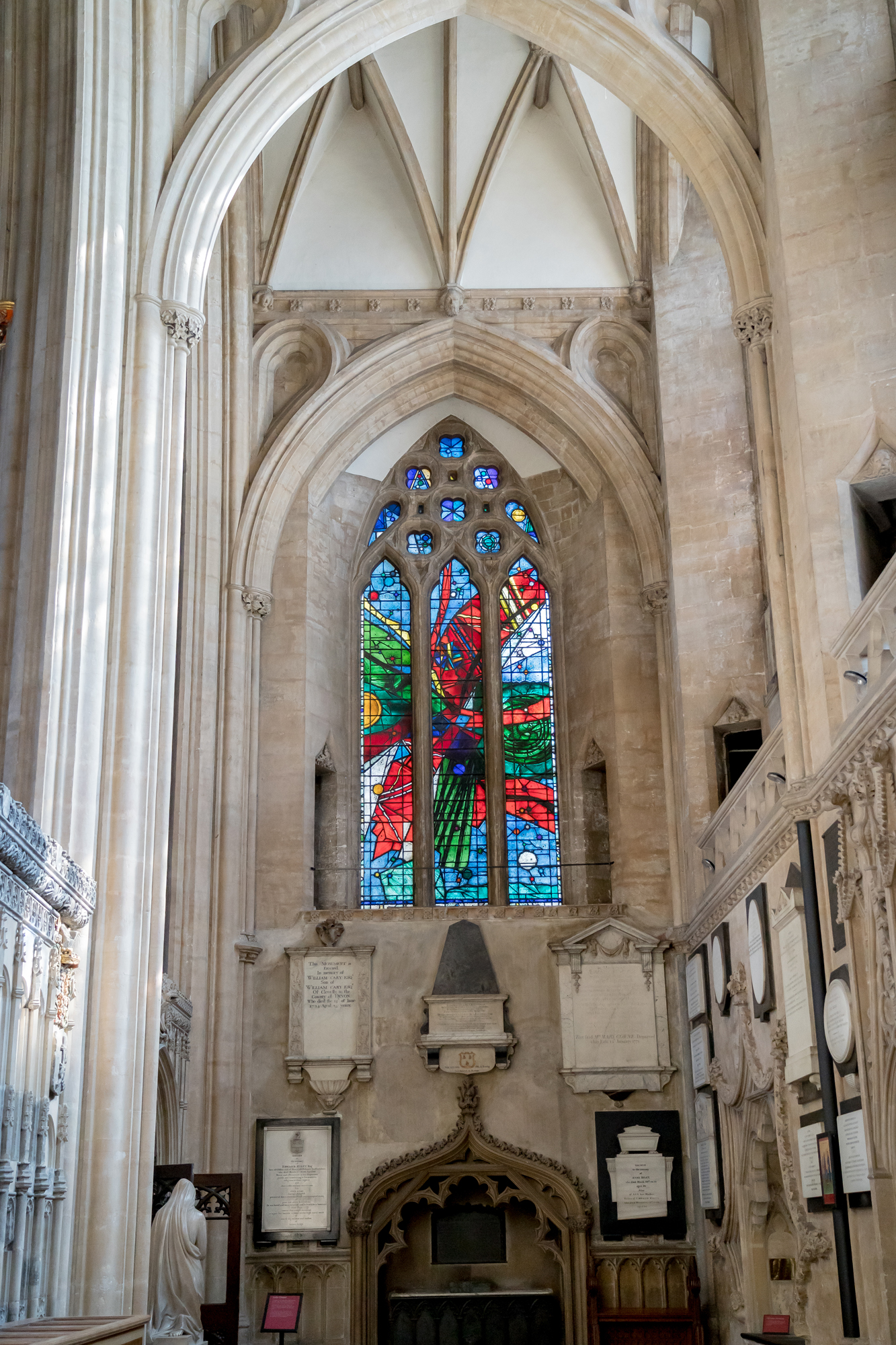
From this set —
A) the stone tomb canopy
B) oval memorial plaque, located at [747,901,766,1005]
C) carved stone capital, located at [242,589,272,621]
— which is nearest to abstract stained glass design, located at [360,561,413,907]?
carved stone capital, located at [242,589,272,621]

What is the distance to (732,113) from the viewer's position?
1215 cm

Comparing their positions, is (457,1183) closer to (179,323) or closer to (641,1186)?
(641,1186)

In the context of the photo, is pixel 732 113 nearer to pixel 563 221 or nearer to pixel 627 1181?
pixel 563 221

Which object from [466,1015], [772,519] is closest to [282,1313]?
[466,1015]

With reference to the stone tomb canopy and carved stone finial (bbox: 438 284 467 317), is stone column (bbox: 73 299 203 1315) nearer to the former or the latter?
carved stone finial (bbox: 438 284 467 317)

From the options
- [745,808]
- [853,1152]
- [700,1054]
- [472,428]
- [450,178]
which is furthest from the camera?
[472,428]

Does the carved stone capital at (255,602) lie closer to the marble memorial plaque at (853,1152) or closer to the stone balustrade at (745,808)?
the stone balustrade at (745,808)

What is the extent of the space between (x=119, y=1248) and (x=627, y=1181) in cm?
675

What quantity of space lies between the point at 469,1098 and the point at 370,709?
4573 millimetres

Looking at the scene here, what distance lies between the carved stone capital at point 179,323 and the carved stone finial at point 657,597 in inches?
253

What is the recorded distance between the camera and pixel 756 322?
11398 mm

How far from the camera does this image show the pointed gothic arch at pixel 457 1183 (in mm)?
14422

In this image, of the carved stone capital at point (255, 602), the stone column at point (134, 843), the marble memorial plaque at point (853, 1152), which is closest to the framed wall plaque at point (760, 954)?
the marble memorial plaque at point (853, 1152)

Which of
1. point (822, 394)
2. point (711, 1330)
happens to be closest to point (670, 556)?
point (822, 394)
